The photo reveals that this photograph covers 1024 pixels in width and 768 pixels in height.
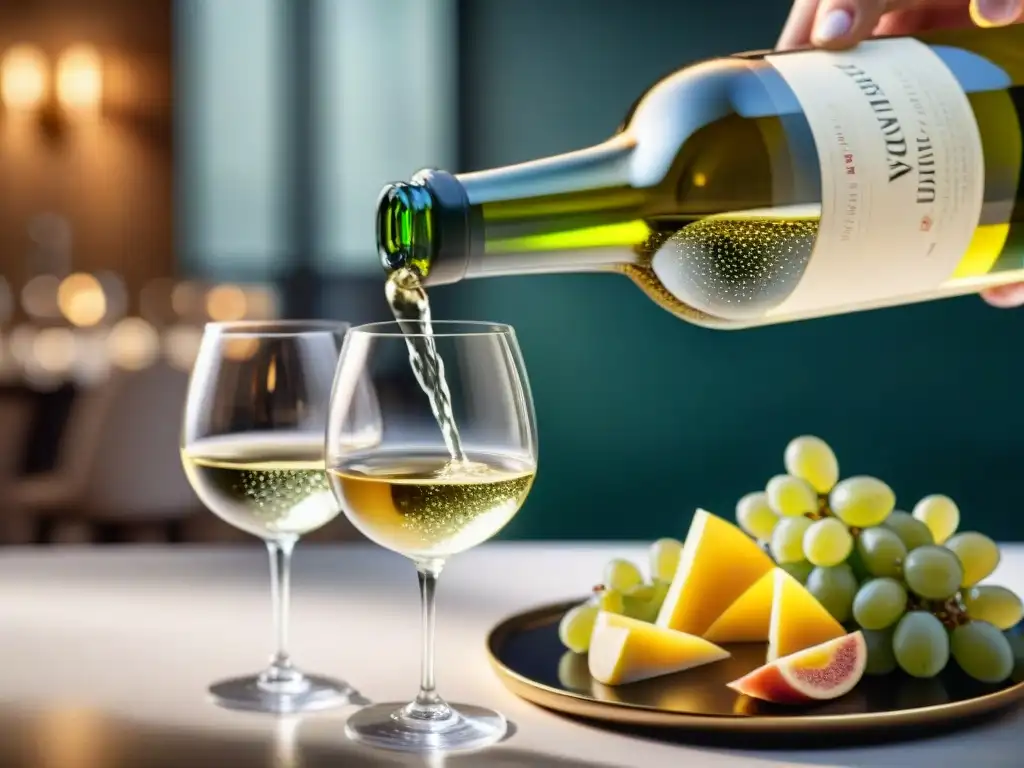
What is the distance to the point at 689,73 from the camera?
3.84 ft

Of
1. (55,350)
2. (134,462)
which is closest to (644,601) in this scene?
(134,462)

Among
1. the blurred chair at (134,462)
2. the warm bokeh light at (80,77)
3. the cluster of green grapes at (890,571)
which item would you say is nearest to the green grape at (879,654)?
the cluster of green grapes at (890,571)

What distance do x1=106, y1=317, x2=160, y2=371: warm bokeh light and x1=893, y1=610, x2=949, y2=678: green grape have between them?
4450mm

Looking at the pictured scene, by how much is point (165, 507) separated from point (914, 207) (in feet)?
9.66

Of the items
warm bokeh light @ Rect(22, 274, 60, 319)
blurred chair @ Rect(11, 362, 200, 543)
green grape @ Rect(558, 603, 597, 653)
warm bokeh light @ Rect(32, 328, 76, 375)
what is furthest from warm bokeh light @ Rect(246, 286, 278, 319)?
green grape @ Rect(558, 603, 597, 653)

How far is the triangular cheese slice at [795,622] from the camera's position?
1.01 metres

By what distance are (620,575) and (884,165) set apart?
15.2 inches

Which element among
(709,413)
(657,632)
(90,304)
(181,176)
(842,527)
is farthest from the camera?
(181,176)

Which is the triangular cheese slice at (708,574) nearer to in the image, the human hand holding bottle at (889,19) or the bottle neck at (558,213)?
the bottle neck at (558,213)

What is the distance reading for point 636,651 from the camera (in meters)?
0.99

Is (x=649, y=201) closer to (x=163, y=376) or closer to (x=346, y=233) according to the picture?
(x=163, y=376)

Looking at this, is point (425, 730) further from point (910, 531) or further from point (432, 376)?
point (910, 531)

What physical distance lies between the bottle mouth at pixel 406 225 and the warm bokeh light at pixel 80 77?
777 centimetres

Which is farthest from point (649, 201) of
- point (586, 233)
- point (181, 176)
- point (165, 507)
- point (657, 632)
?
point (181, 176)
